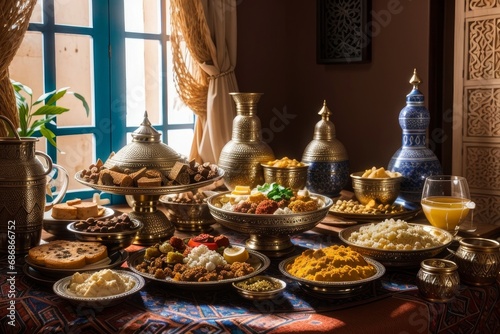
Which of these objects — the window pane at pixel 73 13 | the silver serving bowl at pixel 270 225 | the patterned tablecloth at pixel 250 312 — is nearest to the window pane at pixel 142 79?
the window pane at pixel 73 13

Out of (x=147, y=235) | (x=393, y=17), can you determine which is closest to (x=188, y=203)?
(x=147, y=235)

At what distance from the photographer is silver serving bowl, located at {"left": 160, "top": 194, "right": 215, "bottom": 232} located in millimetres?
2369

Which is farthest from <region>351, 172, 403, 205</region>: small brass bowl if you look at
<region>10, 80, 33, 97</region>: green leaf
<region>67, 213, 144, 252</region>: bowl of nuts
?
<region>10, 80, 33, 97</region>: green leaf

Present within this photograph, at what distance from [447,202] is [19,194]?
143 centimetres

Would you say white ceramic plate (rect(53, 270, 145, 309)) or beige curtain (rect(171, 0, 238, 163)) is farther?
beige curtain (rect(171, 0, 238, 163))

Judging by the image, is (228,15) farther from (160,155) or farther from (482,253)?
(482,253)

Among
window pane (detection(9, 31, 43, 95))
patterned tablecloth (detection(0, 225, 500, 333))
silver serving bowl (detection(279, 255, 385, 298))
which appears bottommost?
patterned tablecloth (detection(0, 225, 500, 333))

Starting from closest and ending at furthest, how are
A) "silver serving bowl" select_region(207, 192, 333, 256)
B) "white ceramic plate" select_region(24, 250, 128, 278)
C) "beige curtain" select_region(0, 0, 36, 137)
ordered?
"white ceramic plate" select_region(24, 250, 128, 278)
"silver serving bowl" select_region(207, 192, 333, 256)
"beige curtain" select_region(0, 0, 36, 137)

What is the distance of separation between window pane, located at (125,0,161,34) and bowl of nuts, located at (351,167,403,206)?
133cm

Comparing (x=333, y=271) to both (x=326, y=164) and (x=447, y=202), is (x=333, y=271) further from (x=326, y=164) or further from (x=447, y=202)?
(x=326, y=164)

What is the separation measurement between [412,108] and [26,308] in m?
1.71

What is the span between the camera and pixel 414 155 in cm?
257

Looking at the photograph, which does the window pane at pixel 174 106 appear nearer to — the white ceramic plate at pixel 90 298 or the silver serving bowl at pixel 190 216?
the silver serving bowl at pixel 190 216

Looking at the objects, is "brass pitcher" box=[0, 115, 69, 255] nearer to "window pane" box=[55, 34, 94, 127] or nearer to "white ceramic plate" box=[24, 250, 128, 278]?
"white ceramic plate" box=[24, 250, 128, 278]
